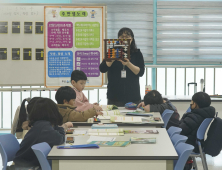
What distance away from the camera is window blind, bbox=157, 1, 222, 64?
17.1 feet

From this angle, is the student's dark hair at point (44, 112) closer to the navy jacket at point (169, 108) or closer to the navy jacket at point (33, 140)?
the navy jacket at point (33, 140)

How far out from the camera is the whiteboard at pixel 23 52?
15.5ft

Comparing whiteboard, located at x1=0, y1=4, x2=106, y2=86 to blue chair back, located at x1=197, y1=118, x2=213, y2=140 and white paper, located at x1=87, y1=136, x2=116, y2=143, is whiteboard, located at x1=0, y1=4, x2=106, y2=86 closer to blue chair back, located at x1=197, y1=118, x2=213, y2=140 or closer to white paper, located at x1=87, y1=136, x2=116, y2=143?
blue chair back, located at x1=197, y1=118, x2=213, y2=140

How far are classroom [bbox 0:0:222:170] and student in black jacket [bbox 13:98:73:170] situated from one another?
484 mm

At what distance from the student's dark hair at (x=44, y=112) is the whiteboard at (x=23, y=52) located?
2732 millimetres

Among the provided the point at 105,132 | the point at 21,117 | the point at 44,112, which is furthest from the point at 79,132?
the point at 21,117

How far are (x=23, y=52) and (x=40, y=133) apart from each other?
3027 millimetres

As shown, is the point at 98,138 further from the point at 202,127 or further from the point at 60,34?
the point at 60,34

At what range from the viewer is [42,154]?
1.69 metres

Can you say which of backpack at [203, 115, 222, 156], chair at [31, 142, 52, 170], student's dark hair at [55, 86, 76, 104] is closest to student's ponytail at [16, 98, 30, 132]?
student's dark hair at [55, 86, 76, 104]

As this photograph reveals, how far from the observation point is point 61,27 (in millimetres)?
4770

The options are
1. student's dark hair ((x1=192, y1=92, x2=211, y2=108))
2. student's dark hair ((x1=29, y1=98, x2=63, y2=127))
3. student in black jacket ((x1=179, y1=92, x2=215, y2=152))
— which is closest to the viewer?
student's dark hair ((x1=29, y1=98, x2=63, y2=127))

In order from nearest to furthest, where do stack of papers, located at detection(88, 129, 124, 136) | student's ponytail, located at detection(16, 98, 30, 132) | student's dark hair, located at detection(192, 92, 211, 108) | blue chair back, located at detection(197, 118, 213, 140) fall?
1. stack of papers, located at detection(88, 129, 124, 136)
2. student's ponytail, located at detection(16, 98, 30, 132)
3. blue chair back, located at detection(197, 118, 213, 140)
4. student's dark hair, located at detection(192, 92, 211, 108)

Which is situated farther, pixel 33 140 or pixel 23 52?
pixel 23 52
